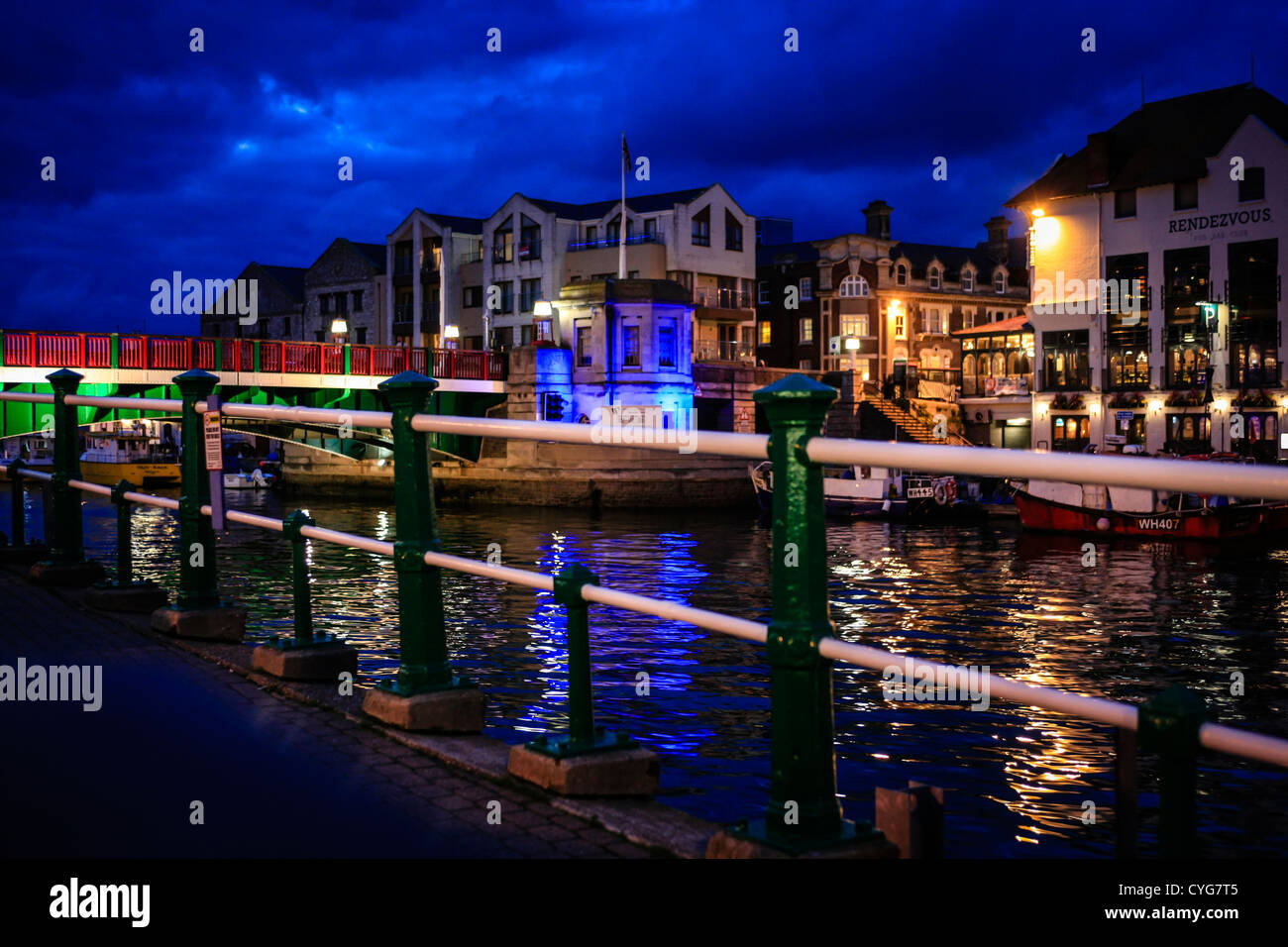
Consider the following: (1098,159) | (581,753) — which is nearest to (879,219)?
(1098,159)

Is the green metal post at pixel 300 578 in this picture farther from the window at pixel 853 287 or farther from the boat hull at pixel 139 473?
the window at pixel 853 287

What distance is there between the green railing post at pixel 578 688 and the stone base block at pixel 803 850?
0.96 meters

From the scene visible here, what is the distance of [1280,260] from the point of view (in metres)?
43.8

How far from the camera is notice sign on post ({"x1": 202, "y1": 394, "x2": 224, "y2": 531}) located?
7.36 metres

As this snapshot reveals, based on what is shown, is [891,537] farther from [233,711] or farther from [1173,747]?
[1173,747]

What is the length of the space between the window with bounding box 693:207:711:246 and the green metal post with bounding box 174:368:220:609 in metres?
57.3

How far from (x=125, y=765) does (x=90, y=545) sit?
101 feet

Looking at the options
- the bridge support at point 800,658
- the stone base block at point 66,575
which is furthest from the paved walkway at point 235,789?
the stone base block at point 66,575

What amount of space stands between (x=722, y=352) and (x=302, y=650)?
59.2m

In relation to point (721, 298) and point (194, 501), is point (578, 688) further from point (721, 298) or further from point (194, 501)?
point (721, 298)

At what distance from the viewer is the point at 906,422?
5809 cm

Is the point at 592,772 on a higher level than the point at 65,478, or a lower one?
lower
